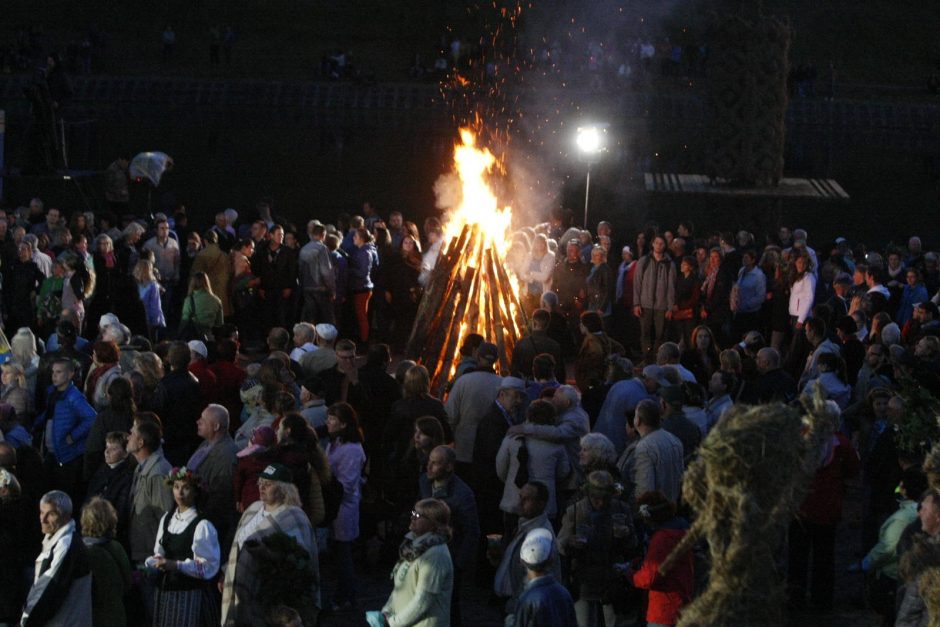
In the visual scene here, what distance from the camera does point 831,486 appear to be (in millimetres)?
Answer: 9984

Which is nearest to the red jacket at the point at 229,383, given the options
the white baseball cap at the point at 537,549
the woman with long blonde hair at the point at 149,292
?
the woman with long blonde hair at the point at 149,292

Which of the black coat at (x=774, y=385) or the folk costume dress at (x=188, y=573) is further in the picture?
the black coat at (x=774, y=385)

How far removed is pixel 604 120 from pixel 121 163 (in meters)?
14.7

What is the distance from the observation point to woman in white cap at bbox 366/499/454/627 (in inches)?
311

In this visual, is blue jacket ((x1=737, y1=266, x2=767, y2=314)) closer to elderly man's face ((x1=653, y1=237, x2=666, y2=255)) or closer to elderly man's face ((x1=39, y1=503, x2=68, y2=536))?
elderly man's face ((x1=653, y1=237, x2=666, y2=255))

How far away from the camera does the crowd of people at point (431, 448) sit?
321 inches

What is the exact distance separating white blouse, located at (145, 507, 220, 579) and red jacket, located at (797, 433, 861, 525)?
3716 mm

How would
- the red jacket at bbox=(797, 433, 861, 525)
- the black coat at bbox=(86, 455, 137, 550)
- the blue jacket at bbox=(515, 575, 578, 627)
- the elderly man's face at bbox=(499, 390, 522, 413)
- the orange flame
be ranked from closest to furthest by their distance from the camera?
the blue jacket at bbox=(515, 575, 578, 627) → the black coat at bbox=(86, 455, 137, 550) → the red jacket at bbox=(797, 433, 861, 525) → the elderly man's face at bbox=(499, 390, 522, 413) → the orange flame

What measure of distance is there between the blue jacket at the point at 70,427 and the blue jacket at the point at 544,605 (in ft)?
14.4

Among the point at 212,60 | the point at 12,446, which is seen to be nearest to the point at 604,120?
the point at 212,60

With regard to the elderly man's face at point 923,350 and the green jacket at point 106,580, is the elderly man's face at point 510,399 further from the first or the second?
the elderly man's face at point 923,350

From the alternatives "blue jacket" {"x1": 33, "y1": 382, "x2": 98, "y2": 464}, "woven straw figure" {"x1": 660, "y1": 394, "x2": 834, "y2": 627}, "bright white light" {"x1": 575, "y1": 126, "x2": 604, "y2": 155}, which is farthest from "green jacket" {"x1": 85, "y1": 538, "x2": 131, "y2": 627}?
"bright white light" {"x1": 575, "y1": 126, "x2": 604, "y2": 155}

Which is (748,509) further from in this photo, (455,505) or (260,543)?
(455,505)

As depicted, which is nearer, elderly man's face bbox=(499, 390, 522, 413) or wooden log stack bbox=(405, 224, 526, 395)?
elderly man's face bbox=(499, 390, 522, 413)
